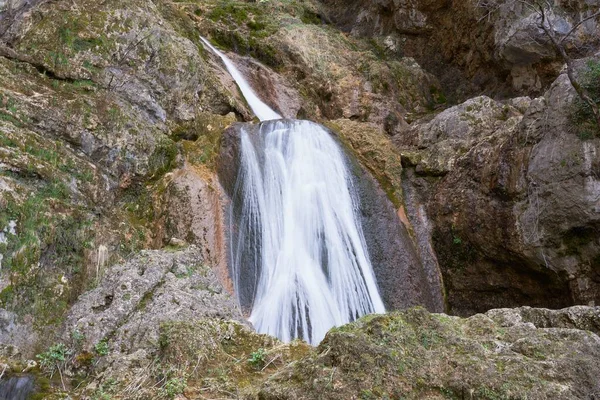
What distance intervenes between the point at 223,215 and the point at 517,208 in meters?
6.15

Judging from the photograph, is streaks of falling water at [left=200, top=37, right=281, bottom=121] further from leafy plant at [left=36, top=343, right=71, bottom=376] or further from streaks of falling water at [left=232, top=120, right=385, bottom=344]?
leafy plant at [left=36, top=343, right=71, bottom=376]

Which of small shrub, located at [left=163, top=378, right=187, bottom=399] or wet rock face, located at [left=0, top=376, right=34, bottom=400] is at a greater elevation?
small shrub, located at [left=163, top=378, right=187, bottom=399]

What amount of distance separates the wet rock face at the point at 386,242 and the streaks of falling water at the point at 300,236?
24 centimetres

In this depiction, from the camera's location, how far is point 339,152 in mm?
12195

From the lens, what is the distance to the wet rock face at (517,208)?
927cm

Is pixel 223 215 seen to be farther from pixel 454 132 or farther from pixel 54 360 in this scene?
pixel 454 132

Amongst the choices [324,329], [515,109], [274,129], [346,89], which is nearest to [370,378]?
[324,329]

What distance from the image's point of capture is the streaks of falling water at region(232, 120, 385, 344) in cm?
845

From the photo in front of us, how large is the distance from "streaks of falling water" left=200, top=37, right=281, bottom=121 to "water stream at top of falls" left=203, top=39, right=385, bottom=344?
303 centimetres

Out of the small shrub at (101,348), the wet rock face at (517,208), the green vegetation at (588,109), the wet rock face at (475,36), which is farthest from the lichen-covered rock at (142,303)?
the wet rock face at (475,36)

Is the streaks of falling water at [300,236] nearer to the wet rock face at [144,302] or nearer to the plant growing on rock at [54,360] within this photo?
the wet rock face at [144,302]

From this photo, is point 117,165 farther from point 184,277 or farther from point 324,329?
point 324,329

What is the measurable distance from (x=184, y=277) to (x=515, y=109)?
11.5 meters

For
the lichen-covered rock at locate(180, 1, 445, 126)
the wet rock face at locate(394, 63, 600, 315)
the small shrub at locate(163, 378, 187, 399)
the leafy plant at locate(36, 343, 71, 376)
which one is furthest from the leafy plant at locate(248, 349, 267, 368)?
the lichen-covered rock at locate(180, 1, 445, 126)
